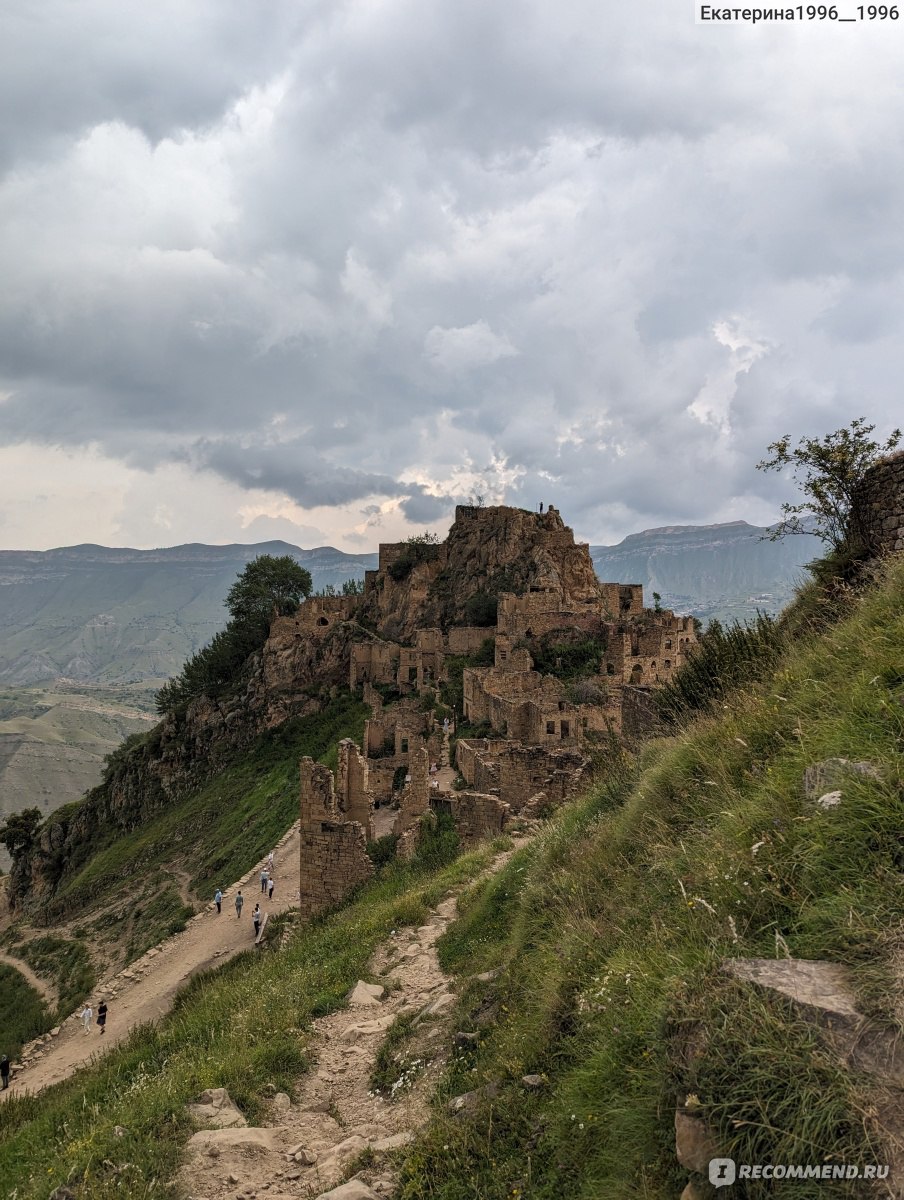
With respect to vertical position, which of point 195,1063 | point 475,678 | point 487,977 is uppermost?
point 475,678

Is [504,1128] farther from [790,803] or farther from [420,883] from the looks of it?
[420,883]

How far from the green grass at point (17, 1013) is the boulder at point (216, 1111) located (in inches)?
765

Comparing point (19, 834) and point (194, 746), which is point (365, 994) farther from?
Result: point (19, 834)

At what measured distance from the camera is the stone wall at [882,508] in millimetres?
9836

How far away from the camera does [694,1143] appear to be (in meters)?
3.19

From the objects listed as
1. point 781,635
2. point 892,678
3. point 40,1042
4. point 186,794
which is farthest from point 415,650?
point 892,678

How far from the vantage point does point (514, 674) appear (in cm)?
3359

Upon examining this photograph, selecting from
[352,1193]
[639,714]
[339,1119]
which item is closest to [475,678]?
[639,714]

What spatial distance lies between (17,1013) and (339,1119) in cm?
2687

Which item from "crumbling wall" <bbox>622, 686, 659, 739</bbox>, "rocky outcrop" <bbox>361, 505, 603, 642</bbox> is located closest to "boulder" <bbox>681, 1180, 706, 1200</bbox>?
"crumbling wall" <bbox>622, 686, 659, 739</bbox>

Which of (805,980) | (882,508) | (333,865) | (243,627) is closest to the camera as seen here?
(805,980)

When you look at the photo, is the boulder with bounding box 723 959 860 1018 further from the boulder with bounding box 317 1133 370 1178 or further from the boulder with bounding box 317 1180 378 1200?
the boulder with bounding box 317 1133 370 1178

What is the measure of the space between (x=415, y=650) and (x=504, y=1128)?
44526 mm

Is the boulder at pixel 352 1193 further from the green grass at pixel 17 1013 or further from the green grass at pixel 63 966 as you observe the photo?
the green grass at pixel 63 966
